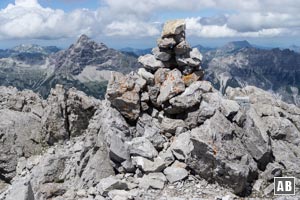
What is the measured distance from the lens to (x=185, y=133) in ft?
87.9

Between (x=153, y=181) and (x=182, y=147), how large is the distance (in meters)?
3.34

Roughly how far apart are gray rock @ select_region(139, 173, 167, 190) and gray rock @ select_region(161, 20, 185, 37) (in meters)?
12.0

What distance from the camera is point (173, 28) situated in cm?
3072

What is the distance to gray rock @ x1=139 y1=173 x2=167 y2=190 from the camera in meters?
23.1

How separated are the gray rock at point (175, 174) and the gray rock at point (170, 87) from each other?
606cm

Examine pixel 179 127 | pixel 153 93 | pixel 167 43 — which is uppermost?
pixel 167 43

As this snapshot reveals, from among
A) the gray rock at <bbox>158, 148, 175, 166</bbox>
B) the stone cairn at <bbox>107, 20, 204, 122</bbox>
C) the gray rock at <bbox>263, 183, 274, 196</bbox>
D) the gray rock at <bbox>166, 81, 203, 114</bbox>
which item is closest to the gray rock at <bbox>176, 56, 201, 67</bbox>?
the stone cairn at <bbox>107, 20, 204, 122</bbox>

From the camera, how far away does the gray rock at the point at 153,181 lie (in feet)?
75.8

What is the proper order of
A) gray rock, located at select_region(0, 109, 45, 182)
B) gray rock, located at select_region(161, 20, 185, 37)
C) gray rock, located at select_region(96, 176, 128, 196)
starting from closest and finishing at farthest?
gray rock, located at select_region(96, 176, 128, 196) → gray rock, located at select_region(161, 20, 185, 37) → gray rock, located at select_region(0, 109, 45, 182)

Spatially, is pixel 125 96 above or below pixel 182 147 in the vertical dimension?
above

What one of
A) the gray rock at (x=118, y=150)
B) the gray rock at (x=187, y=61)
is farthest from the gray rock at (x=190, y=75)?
the gray rock at (x=118, y=150)

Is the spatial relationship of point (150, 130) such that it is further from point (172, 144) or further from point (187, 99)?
point (187, 99)

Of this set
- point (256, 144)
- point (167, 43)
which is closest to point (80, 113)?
point (167, 43)

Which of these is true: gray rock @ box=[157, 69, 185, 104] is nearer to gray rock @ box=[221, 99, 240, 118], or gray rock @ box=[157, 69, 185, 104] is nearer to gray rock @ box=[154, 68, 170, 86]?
gray rock @ box=[154, 68, 170, 86]
